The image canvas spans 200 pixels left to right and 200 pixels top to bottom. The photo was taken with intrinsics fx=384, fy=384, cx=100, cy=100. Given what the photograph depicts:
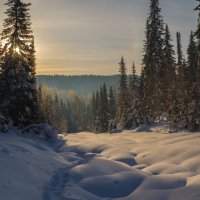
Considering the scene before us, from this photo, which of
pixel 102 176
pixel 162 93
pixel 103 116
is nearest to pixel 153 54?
pixel 162 93

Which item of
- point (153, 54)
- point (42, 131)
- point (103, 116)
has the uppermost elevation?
point (153, 54)

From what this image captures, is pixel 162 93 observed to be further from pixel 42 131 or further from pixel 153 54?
pixel 42 131

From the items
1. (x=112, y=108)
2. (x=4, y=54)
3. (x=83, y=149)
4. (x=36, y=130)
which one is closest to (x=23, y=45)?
(x=4, y=54)

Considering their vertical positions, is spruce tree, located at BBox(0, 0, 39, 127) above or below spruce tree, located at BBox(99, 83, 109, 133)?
above

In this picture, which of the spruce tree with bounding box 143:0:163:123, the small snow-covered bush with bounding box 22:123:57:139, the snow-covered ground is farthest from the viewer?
the spruce tree with bounding box 143:0:163:123

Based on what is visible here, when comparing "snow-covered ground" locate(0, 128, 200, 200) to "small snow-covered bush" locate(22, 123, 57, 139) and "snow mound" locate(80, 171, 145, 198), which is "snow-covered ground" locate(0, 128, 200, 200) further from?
"small snow-covered bush" locate(22, 123, 57, 139)

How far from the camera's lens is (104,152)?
1931 centimetres

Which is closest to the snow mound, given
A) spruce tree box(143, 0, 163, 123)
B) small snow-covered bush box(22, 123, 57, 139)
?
small snow-covered bush box(22, 123, 57, 139)

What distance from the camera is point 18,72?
29641mm

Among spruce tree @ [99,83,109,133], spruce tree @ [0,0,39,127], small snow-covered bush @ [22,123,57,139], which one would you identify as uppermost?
spruce tree @ [0,0,39,127]

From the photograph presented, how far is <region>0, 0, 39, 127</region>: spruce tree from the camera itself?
28.5 meters

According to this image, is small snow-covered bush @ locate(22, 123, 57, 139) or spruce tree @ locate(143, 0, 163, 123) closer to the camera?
small snow-covered bush @ locate(22, 123, 57, 139)

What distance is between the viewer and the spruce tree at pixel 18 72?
2848 centimetres

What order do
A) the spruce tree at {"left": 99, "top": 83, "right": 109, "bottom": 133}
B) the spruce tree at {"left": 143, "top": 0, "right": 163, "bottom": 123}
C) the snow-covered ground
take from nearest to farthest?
the snow-covered ground < the spruce tree at {"left": 143, "top": 0, "right": 163, "bottom": 123} < the spruce tree at {"left": 99, "top": 83, "right": 109, "bottom": 133}
